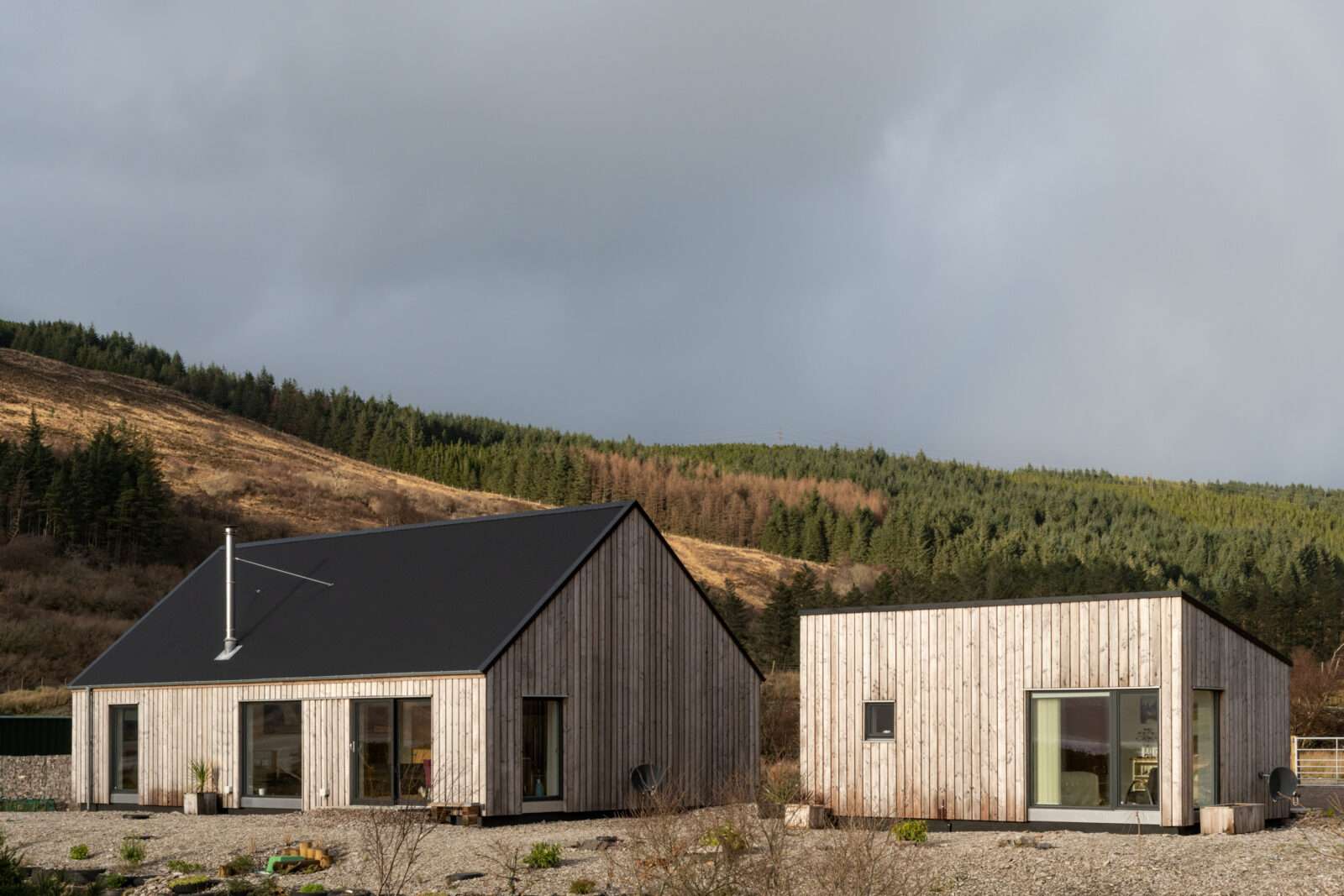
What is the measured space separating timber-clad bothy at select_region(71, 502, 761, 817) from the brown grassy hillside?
48240 mm

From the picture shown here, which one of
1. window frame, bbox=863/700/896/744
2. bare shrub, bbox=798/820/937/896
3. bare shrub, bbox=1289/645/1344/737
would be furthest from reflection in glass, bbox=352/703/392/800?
bare shrub, bbox=1289/645/1344/737

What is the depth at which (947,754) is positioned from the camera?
18219 millimetres

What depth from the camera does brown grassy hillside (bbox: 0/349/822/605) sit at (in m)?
77.4

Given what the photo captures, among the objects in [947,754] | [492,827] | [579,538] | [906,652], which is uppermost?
[579,538]

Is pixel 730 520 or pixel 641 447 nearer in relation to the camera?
pixel 730 520

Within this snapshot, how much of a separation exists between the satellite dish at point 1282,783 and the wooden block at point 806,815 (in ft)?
19.6

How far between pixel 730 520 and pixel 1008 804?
87.6 meters

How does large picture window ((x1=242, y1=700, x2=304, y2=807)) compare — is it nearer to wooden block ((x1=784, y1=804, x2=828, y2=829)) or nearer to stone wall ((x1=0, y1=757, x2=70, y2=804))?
stone wall ((x1=0, y1=757, x2=70, y2=804))

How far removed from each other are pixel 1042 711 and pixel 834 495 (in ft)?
317

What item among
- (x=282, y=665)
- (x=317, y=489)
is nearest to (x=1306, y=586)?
(x=317, y=489)

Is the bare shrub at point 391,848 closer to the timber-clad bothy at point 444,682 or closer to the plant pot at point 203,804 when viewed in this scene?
the timber-clad bothy at point 444,682

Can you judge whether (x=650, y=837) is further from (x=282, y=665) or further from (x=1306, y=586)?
(x=1306, y=586)

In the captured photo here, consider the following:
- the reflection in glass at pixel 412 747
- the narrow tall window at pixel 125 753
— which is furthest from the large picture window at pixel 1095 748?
the narrow tall window at pixel 125 753

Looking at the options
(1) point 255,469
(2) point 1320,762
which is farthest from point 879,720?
(1) point 255,469
